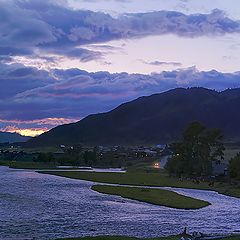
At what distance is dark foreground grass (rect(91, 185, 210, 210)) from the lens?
7550 cm

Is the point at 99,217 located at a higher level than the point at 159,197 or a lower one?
lower

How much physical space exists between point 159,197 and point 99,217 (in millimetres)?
26085

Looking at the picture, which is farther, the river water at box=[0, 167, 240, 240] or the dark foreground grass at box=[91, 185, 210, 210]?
the dark foreground grass at box=[91, 185, 210, 210]

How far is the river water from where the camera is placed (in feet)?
162

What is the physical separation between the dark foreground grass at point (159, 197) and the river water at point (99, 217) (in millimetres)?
2422

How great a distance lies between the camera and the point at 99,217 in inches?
2355

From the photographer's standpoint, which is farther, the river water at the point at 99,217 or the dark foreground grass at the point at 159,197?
the dark foreground grass at the point at 159,197

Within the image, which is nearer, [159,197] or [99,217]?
[99,217]

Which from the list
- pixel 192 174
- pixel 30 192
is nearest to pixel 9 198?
pixel 30 192

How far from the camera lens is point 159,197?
84.2 meters

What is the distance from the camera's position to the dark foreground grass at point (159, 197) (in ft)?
248

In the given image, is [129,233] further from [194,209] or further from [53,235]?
[194,209]

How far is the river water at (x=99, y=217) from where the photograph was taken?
162ft

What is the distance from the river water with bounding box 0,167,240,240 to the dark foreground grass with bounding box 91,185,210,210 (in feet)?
7.95
